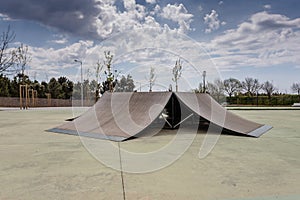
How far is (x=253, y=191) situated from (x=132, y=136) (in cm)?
304

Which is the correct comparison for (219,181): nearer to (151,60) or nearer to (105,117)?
(105,117)

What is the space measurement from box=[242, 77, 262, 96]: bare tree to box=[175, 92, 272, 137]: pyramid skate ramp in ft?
117

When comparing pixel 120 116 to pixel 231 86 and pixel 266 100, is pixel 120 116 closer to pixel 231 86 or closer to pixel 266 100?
pixel 266 100

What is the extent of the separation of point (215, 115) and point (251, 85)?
37.0 meters

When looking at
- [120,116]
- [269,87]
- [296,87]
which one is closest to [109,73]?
[120,116]

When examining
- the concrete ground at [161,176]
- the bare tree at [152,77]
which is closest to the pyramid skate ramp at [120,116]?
the concrete ground at [161,176]

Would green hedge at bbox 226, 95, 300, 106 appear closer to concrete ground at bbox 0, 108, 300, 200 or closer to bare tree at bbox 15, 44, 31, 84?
bare tree at bbox 15, 44, 31, 84

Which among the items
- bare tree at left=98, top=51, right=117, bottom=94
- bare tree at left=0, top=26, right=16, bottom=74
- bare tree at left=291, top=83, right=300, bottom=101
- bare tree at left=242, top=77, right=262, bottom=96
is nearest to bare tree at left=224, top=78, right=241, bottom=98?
bare tree at left=242, top=77, right=262, bottom=96

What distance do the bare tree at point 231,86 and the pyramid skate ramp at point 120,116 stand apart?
→ 3333cm

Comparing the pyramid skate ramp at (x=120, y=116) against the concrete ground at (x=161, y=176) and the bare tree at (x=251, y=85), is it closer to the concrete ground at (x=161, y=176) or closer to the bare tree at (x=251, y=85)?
the concrete ground at (x=161, y=176)

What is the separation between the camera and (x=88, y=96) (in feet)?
81.3

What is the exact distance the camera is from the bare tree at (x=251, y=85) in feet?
128

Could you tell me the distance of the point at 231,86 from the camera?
37188mm

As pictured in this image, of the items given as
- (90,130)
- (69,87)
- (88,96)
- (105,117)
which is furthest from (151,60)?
(69,87)
